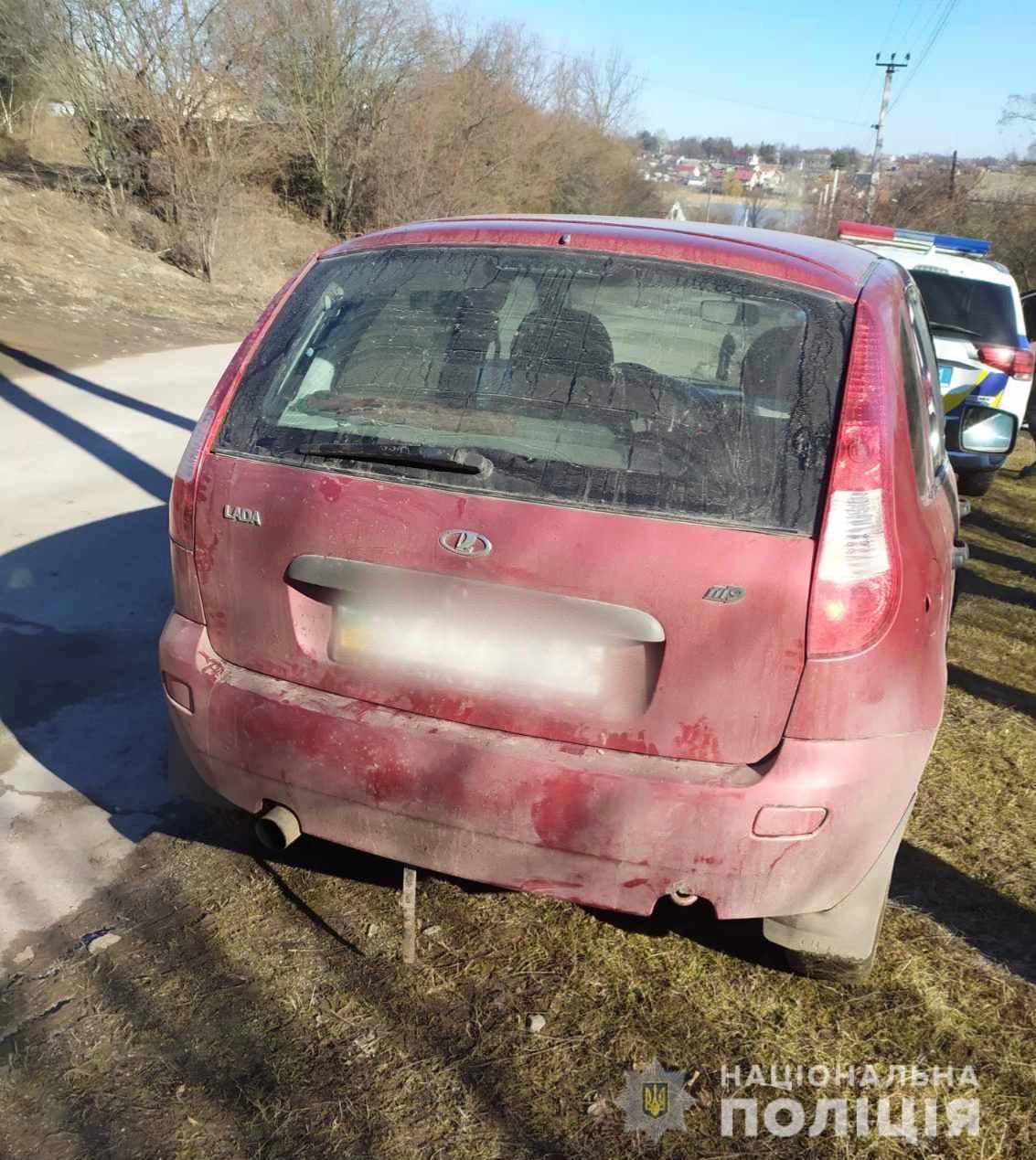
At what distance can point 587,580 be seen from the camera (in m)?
2.40

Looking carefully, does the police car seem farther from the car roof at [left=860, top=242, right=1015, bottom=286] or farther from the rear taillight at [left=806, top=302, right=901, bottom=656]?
the rear taillight at [left=806, top=302, right=901, bottom=656]

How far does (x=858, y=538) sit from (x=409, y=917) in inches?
60.2

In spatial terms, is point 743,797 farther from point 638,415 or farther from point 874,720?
point 638,415

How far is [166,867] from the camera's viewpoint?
334 cm

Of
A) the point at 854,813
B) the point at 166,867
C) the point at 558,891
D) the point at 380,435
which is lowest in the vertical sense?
the point at 166,867

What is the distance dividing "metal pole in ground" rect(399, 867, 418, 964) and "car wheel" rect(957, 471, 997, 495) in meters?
7.30

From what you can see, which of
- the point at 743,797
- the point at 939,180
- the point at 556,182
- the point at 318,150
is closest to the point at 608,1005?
the point at 743,797

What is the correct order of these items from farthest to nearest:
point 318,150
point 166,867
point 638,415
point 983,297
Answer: point 318,150
point 983,297
point 166,867
point 638,415

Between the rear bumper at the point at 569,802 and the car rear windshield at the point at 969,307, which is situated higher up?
the car rear windshield at the point at 969,307

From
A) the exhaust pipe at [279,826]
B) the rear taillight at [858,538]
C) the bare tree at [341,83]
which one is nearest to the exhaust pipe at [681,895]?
the rear taillight at [858,538]

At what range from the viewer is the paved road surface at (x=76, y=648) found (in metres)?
3.39

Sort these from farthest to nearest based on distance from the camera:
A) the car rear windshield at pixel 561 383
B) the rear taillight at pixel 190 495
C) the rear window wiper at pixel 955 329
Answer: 1. the rear window wiper at pixel 955 329
2. the rear taillight at pixel 190 495
3. the car rear windshield at pixel 561 383

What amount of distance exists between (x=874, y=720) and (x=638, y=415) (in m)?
0.88

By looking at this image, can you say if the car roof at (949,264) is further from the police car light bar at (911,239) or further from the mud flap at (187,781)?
the mud flap at (187,781)
